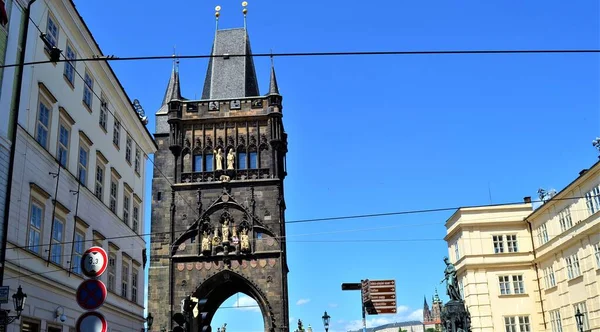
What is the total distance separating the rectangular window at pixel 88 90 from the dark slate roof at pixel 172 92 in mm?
28054

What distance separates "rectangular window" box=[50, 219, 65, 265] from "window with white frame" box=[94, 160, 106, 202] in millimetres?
3573

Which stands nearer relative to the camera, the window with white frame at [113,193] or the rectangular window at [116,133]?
the window with white frame at [113,193]

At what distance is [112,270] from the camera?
2355 cm

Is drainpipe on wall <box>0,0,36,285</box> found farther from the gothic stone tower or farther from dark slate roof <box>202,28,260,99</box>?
dark slate roof <box>202,28,260,99</box>

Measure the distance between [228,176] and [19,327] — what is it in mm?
32412

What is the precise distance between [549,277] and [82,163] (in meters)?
28.2

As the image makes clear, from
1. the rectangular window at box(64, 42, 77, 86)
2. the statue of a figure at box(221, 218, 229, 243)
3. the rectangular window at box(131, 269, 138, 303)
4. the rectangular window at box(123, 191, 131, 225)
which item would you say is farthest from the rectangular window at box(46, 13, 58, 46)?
the statue of a figure at box(221, 218, 229, 243)

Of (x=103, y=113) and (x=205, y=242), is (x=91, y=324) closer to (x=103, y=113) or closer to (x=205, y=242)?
(x=103, y=113)

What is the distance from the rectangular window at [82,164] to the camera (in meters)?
20.8

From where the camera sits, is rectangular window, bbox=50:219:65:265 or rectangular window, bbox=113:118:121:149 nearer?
rectangular window, bbox=50:219:65:265

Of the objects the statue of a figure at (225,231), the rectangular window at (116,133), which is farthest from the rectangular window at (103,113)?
the statue of a figure at (225,231)

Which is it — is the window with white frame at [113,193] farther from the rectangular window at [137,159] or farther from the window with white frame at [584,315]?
the window with white frame at [584,315]

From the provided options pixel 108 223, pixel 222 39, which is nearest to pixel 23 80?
pixel 108 223

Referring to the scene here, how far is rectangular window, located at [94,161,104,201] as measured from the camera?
22706 millimetres
